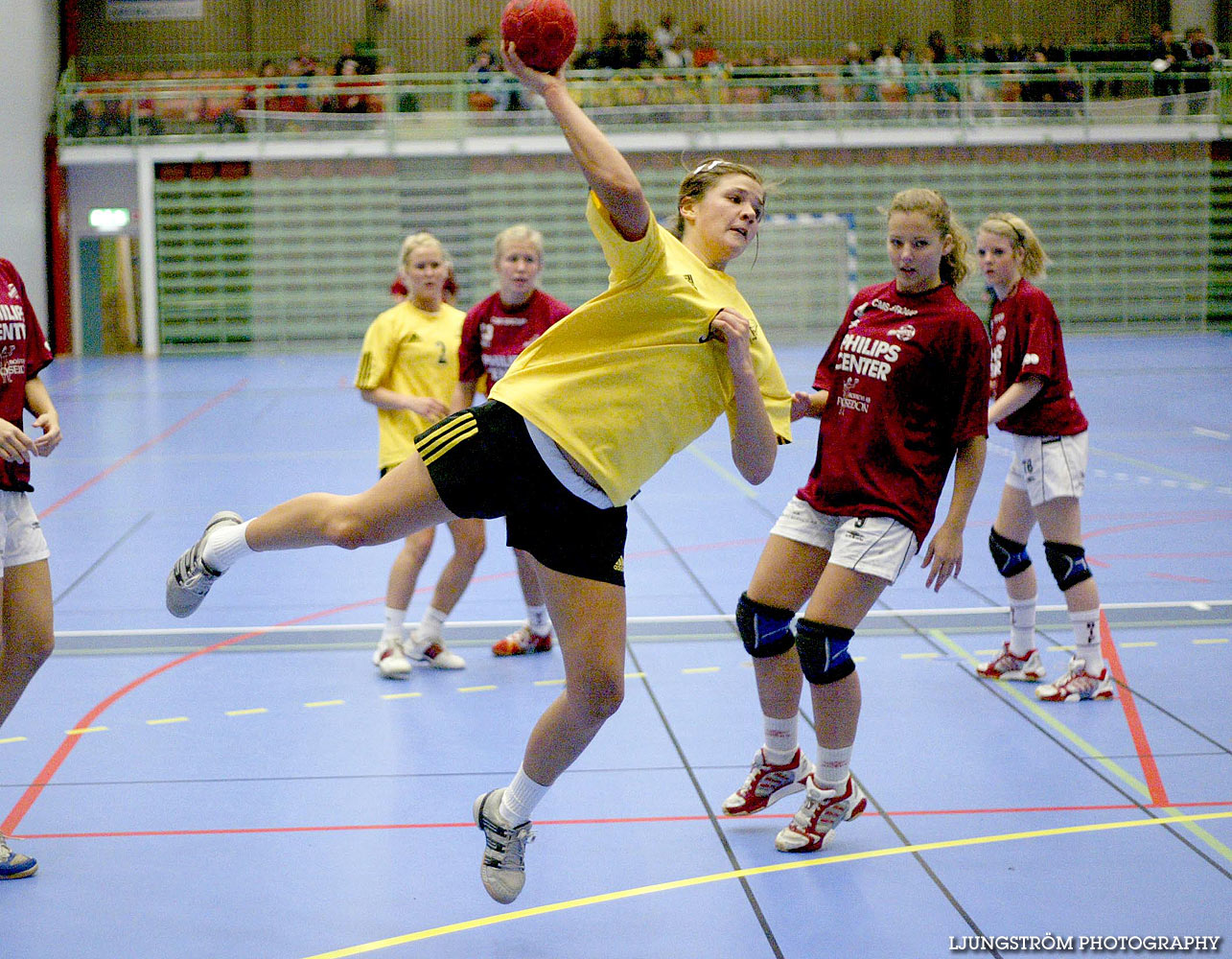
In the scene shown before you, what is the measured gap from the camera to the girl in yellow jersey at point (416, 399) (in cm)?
532

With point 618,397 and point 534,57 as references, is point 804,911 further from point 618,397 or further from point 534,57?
point 534,57

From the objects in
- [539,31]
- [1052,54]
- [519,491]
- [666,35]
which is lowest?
[519,491]

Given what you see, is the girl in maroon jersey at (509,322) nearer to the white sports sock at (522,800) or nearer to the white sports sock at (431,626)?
the white sports sock at (431,626)

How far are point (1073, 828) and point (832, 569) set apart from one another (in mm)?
1032

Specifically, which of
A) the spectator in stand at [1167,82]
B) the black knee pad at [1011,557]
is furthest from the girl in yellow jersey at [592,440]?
the spectator in stand at [1167,82]

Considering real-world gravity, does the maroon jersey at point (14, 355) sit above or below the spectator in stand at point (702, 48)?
below

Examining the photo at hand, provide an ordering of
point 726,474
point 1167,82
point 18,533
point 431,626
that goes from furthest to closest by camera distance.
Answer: point 1167,82
point 726,474
point 431,626
point 18,533

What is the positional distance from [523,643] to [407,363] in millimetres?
1368

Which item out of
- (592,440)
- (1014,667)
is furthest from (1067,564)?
→ (592,440)

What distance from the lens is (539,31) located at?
2586 millimetres

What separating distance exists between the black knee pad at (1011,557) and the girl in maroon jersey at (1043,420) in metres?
0.15

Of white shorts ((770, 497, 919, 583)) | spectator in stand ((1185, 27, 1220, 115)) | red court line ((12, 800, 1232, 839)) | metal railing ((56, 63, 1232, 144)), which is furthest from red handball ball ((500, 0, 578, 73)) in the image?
spectator in stand ((1185, 27, 1220, 115))

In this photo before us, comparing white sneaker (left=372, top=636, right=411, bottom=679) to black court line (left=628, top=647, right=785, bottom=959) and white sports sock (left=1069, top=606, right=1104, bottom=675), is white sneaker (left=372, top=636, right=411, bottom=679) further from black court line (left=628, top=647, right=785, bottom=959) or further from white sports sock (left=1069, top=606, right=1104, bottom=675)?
white sports sock (left=1069, top=606, right=1104, bottom=675)

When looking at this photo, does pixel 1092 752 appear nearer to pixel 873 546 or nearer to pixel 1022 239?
pixel 873 546
